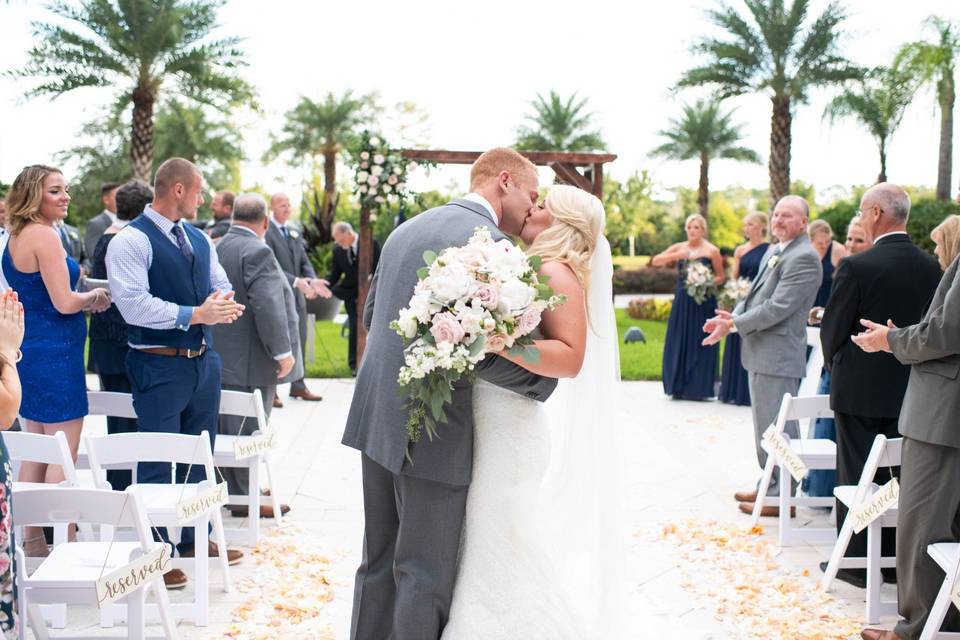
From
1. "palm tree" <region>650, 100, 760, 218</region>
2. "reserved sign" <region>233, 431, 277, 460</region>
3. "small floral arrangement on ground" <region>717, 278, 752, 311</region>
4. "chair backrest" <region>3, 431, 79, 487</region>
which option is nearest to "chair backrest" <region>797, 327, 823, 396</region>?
"small floral arrangement on ground" <region>717, 278, 752, 311</region>

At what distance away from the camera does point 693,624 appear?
483cm

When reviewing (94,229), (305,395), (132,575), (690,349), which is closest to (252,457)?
(132,575)

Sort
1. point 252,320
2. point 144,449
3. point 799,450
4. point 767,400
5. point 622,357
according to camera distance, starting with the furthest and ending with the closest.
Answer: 1. point 622,357
2. point 767,400
3. point 252,320
4. point 799,450
5. point 144,449

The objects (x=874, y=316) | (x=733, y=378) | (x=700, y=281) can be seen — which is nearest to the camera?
(x=874, y=316)

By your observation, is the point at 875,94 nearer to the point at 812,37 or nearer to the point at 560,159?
the point at 812,37

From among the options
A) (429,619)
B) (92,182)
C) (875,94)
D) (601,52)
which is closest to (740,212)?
(601,52)

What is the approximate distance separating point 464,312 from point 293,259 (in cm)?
749

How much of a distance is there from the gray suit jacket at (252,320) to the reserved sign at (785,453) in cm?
321

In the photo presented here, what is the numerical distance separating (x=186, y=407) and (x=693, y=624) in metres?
2.97

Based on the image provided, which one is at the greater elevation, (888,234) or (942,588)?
(888,234)

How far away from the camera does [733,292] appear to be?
1004cm

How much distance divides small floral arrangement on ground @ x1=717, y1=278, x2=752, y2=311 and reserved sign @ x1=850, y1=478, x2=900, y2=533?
5231 millimetres

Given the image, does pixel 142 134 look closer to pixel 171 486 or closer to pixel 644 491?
pixel 644 491

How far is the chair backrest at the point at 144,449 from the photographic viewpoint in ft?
14.5
